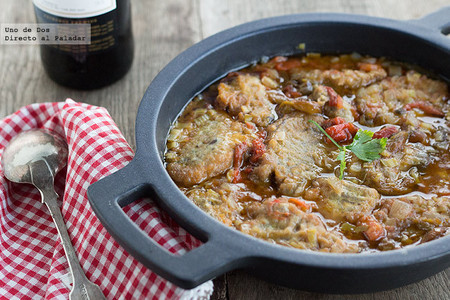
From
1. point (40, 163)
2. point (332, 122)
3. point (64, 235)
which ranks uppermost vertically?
point (332, 122)

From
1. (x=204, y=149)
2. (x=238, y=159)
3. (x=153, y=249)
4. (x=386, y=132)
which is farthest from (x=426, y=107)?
(x=153, y=249)

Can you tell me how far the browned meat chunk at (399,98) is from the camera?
303cm

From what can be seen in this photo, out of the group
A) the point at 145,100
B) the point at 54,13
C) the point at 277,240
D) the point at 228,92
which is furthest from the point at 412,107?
the point at 54,13

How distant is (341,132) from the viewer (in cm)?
290

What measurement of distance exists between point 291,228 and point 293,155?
0.47 m

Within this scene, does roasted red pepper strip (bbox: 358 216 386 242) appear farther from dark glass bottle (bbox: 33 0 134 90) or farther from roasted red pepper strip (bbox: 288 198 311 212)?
dark glass bottle (bbox: 33 0 134 90)

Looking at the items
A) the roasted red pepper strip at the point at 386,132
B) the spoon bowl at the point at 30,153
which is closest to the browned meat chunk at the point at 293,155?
the roasted red pepper strip at the point at 386,132

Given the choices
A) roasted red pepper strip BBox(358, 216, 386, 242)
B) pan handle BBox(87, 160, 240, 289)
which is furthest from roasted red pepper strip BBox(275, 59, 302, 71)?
pan handle BBox(87, 160, 240, 289)

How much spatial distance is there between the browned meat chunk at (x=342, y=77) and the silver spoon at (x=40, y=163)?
138cm

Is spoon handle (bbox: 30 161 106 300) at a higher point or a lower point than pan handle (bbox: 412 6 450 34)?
lower

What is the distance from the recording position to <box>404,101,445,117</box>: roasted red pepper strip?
307 centimetres

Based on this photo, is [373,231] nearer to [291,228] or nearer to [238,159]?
[291,228]

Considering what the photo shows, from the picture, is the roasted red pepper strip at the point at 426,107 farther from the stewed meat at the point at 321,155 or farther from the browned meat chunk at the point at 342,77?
the browned meat chunk at the point at 342,77

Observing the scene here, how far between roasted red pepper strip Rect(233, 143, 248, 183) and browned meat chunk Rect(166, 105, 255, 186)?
0.06 feet
